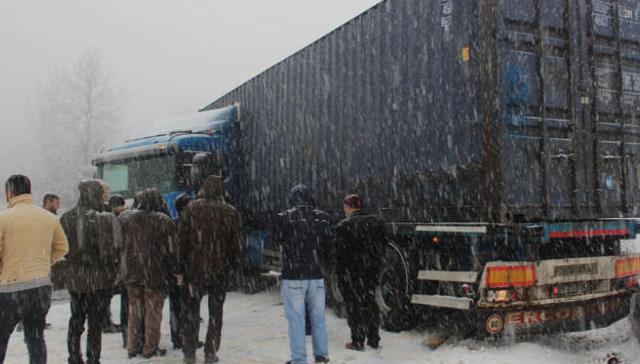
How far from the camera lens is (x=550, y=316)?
5672mm

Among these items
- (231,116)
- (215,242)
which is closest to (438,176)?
(215,242)

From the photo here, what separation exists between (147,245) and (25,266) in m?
1.45

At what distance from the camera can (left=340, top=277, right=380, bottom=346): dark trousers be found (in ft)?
19.2

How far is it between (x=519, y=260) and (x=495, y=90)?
1.75 m

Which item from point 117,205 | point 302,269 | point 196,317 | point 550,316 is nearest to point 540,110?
point 550,316

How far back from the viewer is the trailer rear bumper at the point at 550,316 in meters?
5.47

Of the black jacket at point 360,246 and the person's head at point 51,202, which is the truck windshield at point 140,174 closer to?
the person's head at point 51,202

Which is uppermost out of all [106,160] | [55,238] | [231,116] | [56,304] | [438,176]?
[231,116]

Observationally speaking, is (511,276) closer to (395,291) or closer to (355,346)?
(395,291)

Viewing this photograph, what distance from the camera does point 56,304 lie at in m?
9.46

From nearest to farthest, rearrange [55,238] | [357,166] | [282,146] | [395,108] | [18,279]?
1. [18,279]
2. [55,238]
3. [395,108]
4. [357,166]
5. [282,146]

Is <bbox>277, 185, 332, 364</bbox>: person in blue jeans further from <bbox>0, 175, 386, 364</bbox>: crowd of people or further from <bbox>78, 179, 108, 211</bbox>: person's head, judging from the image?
<bbox>78, 179, 108, 211</bbox>: person's head

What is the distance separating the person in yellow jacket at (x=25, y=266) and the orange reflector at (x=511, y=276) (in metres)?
3.80

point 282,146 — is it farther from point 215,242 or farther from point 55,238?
point 55,238
